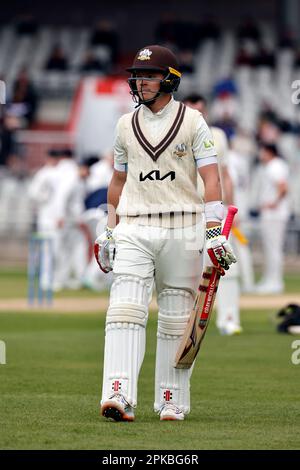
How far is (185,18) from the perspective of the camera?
4391cm

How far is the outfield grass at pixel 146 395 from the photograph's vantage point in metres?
8.18

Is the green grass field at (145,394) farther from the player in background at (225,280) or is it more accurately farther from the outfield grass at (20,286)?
the outfield grass at (20,286)

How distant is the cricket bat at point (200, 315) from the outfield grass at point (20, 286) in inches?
520

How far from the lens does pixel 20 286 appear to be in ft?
81.5

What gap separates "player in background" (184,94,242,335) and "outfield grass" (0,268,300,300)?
6.94 metres

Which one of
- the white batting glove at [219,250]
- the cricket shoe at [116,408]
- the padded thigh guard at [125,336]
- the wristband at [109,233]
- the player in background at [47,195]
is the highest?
the player in background at [47,195]

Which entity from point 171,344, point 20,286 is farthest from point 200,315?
point 20,286

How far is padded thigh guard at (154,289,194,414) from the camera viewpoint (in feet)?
30.4

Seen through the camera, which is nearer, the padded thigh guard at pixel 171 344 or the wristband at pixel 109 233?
the padded thigh guard at pixel 171 344

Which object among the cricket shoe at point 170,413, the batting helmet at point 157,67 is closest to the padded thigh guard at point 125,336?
the cricket shoe at point 170,413

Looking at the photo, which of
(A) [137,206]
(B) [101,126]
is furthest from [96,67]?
(A) [137,206]

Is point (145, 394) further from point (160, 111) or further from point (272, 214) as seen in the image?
point (272, 214)
